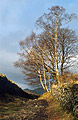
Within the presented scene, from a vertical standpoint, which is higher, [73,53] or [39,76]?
[73,53]

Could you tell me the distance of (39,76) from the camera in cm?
1908

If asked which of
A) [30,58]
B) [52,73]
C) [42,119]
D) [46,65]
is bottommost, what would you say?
[42,119]

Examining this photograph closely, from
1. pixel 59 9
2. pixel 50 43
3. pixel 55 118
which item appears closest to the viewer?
pixel 55 118

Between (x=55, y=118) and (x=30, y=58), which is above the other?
(x=30, y=58)

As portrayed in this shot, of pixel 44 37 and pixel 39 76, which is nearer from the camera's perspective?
pixel 44 37

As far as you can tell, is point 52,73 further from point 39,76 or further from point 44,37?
point 44,37

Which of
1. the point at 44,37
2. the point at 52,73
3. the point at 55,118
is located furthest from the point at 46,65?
the point at 55,118

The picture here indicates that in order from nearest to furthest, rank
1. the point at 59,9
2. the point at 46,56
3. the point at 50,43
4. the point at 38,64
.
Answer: the point at 59,9, the point at 46,56, the point at 50,43, the point at 38,64

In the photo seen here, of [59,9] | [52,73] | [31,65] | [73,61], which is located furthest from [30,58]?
[59,9]

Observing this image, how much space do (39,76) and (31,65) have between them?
6.97 ft

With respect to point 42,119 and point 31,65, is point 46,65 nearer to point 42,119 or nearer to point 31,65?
point 31,65

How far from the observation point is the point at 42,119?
6613 mm

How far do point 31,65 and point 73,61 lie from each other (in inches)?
252

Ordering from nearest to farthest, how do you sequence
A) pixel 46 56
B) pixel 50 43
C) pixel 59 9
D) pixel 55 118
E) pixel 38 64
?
1. pixel 55 118
2. pixel 59 9
3. pixel 46 56
4. pixel 50 43
5. pixel 38 64
